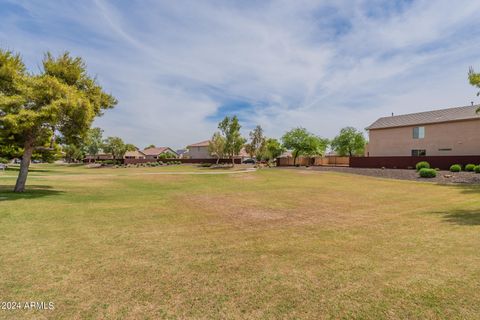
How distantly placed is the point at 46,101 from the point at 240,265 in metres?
12.9

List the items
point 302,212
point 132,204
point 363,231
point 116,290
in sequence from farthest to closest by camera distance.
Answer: point 132,204 < point 302,212 < point 363,231 < point 116,290

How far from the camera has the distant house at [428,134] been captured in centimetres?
3048

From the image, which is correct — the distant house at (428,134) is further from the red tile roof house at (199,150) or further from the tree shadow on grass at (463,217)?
the red tile roof house at (199,150)

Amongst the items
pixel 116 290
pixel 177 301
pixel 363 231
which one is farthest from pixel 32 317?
pixel 363 231

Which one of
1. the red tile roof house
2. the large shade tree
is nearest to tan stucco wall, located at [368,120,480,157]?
the large shade tree

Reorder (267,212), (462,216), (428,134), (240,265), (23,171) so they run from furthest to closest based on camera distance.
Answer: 1. (428,134)
2. (23,171)
3. (267,212)
4. (462,216)
5. (240,265)

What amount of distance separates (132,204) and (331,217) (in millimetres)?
8357

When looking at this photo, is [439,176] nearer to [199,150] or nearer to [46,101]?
[46,101]

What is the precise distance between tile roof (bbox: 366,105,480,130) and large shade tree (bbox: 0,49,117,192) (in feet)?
120

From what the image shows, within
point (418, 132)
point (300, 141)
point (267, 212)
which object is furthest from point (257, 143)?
point (267, 212)

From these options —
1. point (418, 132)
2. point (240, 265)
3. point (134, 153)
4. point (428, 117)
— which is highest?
point (428, 117)

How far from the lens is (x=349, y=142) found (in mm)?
68000

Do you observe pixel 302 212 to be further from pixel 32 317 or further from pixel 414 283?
pixel 32 317

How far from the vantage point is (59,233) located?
6828 millimetres
